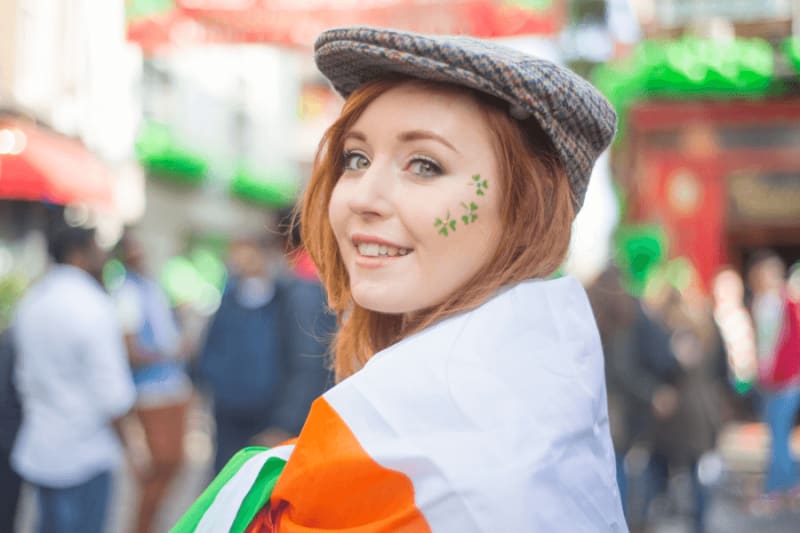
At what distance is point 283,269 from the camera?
15.8 ft

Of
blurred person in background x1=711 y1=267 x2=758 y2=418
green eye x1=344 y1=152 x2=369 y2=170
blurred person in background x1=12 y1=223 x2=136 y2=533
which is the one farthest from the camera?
blurred person in background x1=711 y1=267 x2=758 y2=418

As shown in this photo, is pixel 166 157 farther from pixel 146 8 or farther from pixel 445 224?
pixel 445 224

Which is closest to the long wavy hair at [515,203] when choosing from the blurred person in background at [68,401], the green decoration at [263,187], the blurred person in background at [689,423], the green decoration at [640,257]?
the blurred person in background at [68,401]

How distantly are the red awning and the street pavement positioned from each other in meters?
3.36

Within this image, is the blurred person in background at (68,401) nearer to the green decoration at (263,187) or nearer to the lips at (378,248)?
the lips at (378,248)

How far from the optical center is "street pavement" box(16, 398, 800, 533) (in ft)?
20.1

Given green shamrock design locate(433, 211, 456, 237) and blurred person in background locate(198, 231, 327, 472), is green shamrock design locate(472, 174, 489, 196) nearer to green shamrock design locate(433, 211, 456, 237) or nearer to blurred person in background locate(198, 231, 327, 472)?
green shamrock design locate(433, 211, 456, 237)

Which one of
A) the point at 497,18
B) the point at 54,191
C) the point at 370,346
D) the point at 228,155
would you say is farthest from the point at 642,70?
the point at 228,155

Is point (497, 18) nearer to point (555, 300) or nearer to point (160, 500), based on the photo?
point (160, 500)

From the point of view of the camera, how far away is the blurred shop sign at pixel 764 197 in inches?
477

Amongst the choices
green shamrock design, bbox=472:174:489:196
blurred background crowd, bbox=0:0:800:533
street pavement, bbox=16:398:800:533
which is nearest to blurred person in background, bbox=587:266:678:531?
blurred background crowd, bbox=0:0:800:533

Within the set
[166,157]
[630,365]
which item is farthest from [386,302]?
[166,157]

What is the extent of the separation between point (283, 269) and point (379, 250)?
333cm

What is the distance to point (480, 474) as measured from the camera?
1.21 m
